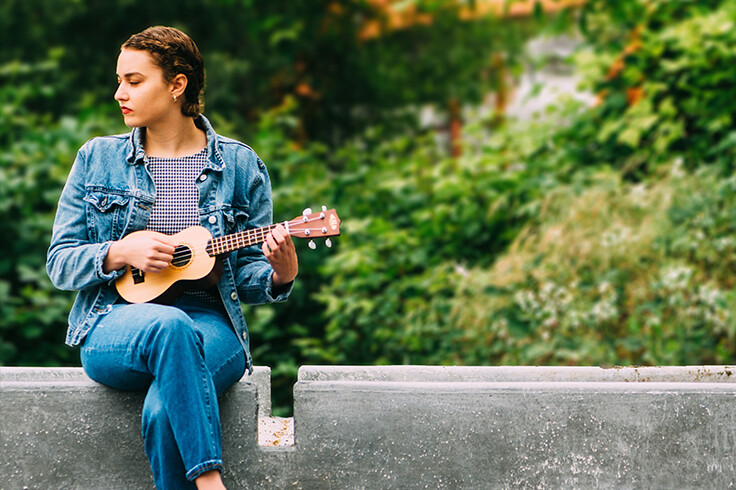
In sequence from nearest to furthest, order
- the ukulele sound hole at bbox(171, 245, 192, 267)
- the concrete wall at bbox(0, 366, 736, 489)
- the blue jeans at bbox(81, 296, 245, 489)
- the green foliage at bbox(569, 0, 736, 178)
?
the blue jeans at bbox(81, 296, 245, 489), the ukulele sound hole at bbox(171, 245, 192, 267), the concrete wall at bbox(0, 366, 736, 489), the green foliage at bbox(569, 0, 736, 178)

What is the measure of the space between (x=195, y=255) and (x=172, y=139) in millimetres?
449

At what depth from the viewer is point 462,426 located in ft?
9.39

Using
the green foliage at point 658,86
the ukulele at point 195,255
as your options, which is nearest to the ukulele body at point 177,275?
the ukulele at point 195,255

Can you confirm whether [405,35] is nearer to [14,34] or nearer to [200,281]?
[14,34]

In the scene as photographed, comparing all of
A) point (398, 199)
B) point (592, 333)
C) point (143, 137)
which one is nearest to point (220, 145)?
point (143, 137)

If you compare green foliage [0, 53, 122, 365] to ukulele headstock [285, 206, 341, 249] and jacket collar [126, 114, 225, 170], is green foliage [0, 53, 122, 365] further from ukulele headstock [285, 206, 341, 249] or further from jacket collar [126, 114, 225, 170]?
ukulele headstock [285, 206, 341, 249]

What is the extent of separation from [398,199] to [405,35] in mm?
2476

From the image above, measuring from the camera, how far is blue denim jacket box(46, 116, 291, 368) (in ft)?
8.94

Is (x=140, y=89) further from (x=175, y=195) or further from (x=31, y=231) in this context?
(x=31, y=231)

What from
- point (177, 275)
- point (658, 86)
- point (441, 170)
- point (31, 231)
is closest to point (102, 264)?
point (177, 275)

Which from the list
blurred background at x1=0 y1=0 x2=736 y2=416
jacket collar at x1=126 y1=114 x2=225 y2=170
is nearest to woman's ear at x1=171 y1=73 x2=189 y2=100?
jacket collar at x1=126 y1=114 x2=225 y2=170

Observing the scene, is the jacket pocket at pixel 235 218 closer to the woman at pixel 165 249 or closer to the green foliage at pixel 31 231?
the woman at pixel 165 249

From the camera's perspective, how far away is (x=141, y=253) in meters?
2.64

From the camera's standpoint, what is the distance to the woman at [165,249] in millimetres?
2500
